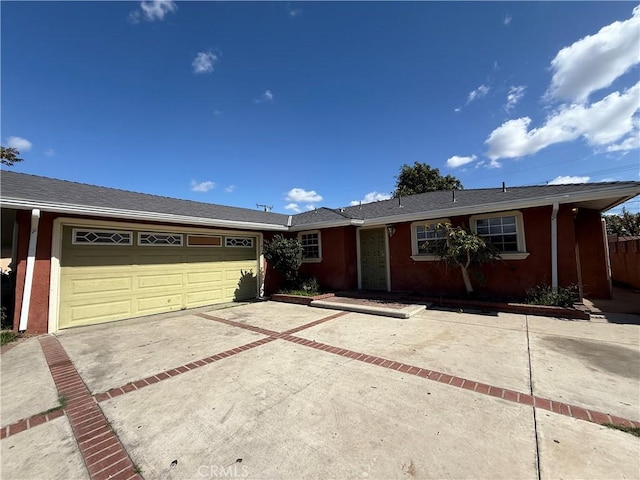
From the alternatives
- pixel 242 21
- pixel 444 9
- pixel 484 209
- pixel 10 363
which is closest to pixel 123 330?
pixel 10 363

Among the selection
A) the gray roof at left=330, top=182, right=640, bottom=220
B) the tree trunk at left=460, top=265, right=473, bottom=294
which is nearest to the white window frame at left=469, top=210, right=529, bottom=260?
the gray roof at left=330, top=182, right=640, bottom=220

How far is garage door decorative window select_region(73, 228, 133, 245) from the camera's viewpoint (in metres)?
6.82

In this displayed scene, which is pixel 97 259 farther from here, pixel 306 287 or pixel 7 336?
pixel 306 287

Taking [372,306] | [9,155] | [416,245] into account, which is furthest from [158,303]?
[9,155]

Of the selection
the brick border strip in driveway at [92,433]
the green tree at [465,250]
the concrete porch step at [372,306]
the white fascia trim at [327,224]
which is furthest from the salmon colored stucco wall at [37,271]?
the green tree at [465,250]

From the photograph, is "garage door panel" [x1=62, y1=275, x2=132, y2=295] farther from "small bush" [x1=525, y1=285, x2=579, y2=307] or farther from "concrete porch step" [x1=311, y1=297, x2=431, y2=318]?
"small bush" [x1=525, y1=285, x2=579, y2=307]

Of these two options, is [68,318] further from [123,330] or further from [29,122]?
[29,122]

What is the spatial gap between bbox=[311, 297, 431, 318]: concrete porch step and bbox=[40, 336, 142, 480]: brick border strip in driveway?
5.80 metres

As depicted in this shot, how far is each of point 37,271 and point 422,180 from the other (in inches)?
1064

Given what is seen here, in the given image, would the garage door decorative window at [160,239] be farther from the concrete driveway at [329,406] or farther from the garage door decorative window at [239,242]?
the concrete driveway at [329,406]

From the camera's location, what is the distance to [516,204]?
722 centimetres

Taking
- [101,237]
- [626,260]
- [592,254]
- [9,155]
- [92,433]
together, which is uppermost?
[9,155]

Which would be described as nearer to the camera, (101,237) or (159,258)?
(101,237)

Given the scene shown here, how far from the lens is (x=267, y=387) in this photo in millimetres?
3348
